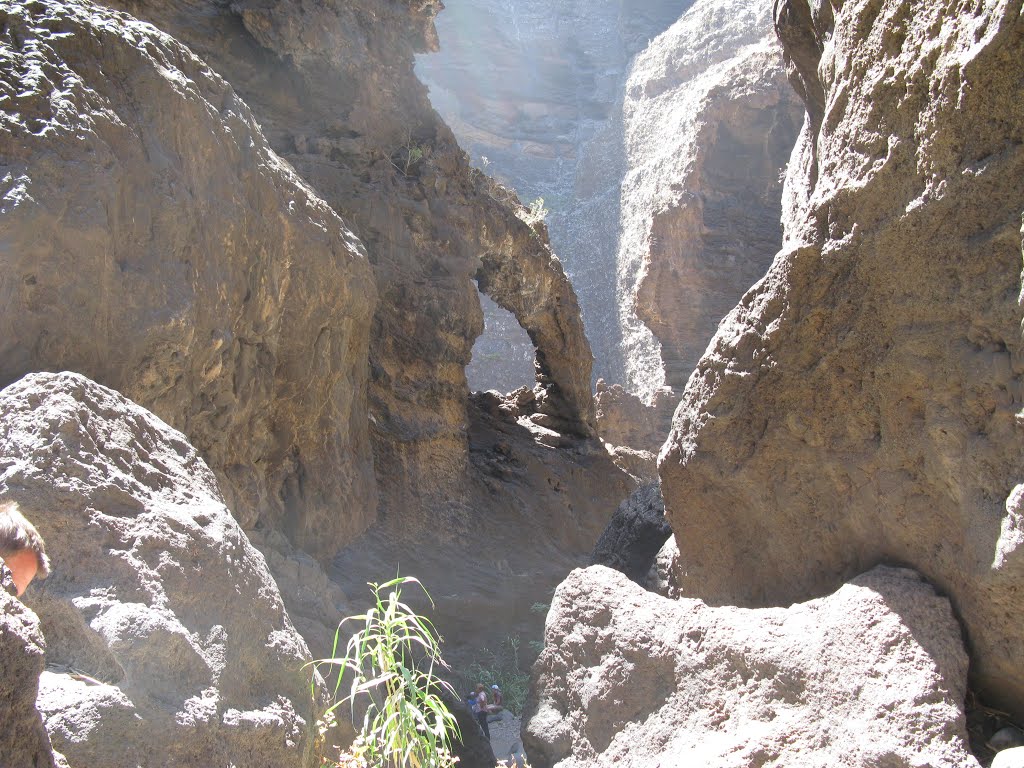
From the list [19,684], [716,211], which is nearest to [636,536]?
[19,684]

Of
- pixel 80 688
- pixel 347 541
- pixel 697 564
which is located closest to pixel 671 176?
pixel 347 541

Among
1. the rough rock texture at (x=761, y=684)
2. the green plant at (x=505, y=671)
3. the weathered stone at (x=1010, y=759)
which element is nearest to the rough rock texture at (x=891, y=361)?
the rough rock texture at (x=761, y=684)

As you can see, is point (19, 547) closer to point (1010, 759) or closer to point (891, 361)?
point (1010, 759)

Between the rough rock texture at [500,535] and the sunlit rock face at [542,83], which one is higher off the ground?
the sunlit rock face at [542,83]

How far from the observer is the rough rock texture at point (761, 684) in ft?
9.76

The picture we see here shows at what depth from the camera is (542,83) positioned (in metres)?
40.0

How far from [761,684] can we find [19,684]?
8.52ft

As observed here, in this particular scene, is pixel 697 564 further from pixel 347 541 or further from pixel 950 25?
pixel 347 541

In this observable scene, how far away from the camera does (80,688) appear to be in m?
2.28

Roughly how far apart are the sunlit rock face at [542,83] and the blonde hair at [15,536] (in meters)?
30.7

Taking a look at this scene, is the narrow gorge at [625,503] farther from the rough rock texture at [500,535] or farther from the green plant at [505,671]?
the rough rock texture at [500,535]

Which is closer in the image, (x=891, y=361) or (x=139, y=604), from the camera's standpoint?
(x=139, y=604)

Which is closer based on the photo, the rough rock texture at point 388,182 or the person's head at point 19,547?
the person's head at point 19,547

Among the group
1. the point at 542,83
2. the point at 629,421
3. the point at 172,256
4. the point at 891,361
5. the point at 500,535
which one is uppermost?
the point at 542,83
